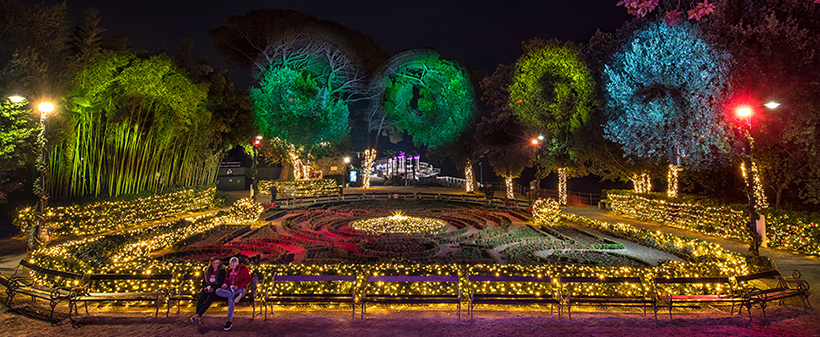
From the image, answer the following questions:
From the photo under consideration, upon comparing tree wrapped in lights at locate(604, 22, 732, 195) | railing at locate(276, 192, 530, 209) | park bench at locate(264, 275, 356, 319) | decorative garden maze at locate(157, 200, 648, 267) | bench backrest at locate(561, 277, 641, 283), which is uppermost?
tree wrapped in lights at locate(604, 22, 732, 195)

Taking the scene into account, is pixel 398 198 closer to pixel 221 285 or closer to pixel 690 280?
pixel 221 285

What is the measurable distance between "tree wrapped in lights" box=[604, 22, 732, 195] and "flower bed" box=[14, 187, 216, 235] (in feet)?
73.5

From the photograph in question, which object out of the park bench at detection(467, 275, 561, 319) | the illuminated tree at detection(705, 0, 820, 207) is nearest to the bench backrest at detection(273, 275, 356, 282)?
the park bench at detection(467, 275, 561, 319)

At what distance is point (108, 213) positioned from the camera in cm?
1549

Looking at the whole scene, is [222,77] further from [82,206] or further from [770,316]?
[770,316]

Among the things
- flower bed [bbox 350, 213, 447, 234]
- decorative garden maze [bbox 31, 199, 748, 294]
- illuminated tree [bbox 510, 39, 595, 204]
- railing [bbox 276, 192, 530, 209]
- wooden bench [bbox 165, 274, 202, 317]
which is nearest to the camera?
wooden bench [bbox 165, 274, 202, 317]

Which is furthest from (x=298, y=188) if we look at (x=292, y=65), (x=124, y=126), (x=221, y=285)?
(x=221, y=285)

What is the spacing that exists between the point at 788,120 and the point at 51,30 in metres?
24.4

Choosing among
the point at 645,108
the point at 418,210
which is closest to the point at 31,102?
the point at 418,210

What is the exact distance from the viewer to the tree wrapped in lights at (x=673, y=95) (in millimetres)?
13398

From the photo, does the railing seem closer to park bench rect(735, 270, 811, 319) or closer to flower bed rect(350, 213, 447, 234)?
flower bed rect(350, 213, 447, 234)

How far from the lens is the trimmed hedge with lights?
10.9 m

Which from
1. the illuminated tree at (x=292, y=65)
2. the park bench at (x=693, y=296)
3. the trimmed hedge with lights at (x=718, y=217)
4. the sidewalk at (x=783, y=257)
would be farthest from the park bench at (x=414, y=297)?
the illuminated tree at (x=292, y=65)

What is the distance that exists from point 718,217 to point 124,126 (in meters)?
24.1
